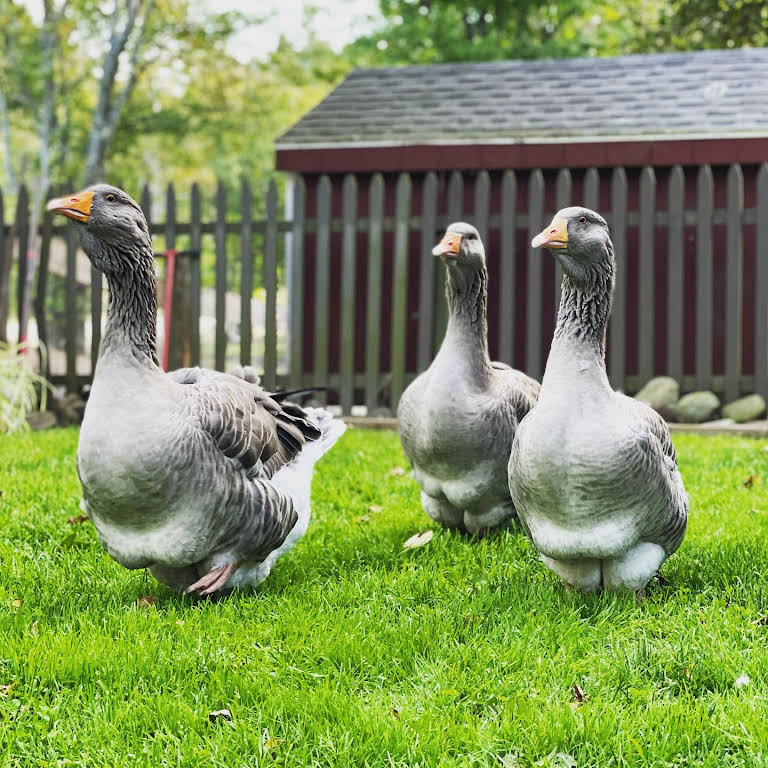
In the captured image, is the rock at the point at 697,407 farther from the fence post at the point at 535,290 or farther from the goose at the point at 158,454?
the goose at the point at 158,454

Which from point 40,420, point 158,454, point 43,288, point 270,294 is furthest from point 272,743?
point 43,288

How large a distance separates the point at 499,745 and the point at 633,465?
1.29 m

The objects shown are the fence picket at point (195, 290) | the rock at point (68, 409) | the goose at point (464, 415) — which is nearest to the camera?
the goose at point (464, 415)

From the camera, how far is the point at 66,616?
3709 millimetres

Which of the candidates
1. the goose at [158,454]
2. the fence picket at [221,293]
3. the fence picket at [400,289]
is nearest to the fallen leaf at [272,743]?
the goose at [158,454]

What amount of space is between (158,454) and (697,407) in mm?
7771

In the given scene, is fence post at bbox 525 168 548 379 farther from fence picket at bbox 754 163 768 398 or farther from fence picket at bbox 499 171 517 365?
fence picket at bbox 754 163 768 398

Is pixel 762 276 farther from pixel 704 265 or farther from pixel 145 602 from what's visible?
pixel 145 602

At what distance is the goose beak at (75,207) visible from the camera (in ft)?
12.1

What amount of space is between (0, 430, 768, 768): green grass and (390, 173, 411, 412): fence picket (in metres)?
5.14

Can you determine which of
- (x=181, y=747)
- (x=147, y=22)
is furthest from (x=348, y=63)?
(x=181, y=747)

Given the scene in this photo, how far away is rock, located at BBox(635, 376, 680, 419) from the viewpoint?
9.95m

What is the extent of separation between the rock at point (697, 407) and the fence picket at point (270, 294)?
4476mm

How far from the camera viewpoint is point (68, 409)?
9859 mm
